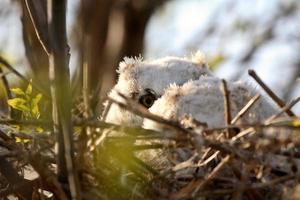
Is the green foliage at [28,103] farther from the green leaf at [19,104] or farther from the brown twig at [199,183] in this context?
the brown twig at [199,183]

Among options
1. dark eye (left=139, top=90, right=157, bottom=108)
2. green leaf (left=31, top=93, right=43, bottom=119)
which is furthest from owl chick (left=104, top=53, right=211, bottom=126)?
green leaf (left=31, top=93, right=43, bottom=119)

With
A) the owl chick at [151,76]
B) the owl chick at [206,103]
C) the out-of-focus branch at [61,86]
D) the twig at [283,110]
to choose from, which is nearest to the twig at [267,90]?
the twig at [283,110]

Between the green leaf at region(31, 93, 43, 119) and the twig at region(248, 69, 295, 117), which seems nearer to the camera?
the twig at region(248, 69, 295, 117)

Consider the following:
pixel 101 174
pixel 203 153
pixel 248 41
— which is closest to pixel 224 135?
pixel 203 153

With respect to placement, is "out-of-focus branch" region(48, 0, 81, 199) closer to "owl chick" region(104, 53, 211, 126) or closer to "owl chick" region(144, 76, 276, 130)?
"owl chick" region(144, 76, 276, 130)

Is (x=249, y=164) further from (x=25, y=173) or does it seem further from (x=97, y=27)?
(x=97, y=27)

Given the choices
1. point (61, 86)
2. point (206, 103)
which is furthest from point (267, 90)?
point (61, 86)
